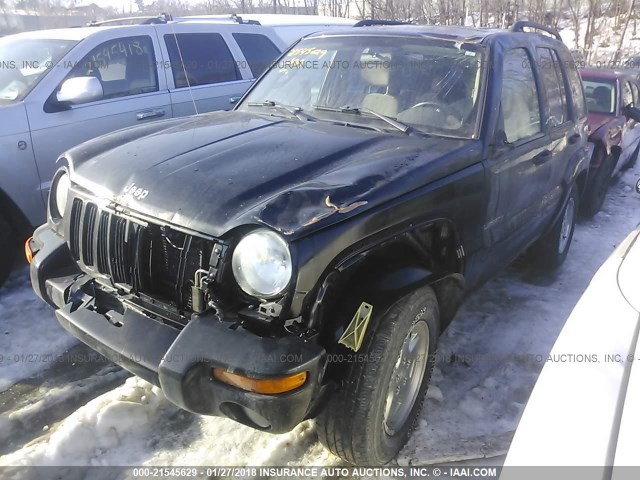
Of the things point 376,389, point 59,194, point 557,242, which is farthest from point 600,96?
point 59,194

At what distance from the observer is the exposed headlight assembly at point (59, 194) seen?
2854 millimetres

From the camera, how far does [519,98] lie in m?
3.44

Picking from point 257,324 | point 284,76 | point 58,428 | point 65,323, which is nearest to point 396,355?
point 257,324

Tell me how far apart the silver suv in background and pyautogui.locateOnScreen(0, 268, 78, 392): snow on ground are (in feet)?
0.94

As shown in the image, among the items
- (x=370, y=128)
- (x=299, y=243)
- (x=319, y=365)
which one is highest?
(x=370, y=128)

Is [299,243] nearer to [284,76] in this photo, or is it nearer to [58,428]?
[58,428]

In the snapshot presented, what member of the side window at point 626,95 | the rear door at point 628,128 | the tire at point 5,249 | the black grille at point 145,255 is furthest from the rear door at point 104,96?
the side window at point 626,95

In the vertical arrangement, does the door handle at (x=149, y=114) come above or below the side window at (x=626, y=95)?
above

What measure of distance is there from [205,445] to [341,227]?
53.7 inches

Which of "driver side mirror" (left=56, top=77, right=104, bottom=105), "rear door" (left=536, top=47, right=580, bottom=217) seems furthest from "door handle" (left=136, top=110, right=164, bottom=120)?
"rear door" (left=536, top=47, right=580, bottom=217)

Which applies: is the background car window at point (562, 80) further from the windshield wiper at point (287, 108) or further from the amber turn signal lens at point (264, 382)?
the amber turn signal lens at point (264, 382)

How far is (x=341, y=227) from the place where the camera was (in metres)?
2.07

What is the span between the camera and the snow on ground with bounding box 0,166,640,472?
2.58m

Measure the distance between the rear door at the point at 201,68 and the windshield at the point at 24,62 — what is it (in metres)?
0.98
